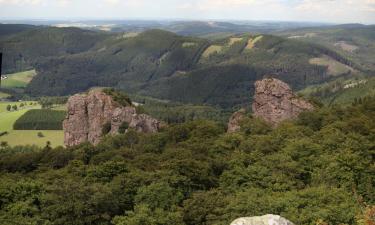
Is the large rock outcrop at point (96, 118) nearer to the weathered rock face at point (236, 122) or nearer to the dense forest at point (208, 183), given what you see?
the weathered rock face at point (236, 122)

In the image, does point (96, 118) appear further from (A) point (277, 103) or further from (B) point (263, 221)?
(B) point (263, 221)

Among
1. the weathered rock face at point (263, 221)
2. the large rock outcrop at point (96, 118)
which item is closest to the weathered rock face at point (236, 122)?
the large rock outcrop at point (96, 118)


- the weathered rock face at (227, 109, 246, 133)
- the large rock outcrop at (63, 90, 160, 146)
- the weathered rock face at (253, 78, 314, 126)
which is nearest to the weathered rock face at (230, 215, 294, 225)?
the weathered rock face at (227, 109, 246, 133)

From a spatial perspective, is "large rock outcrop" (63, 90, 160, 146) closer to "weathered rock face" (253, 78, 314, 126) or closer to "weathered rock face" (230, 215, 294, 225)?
"weathered rock face" (253, 78, 314, 126)

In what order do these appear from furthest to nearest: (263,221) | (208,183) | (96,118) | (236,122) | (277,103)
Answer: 1. (96,118)
2. (277,103)
3. (236,122)
4. (208,183)
5. (263,221)

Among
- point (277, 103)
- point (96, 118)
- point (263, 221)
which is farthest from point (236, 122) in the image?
point (263, 221)

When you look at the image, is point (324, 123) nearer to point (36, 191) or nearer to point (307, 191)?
point (307, 191)
